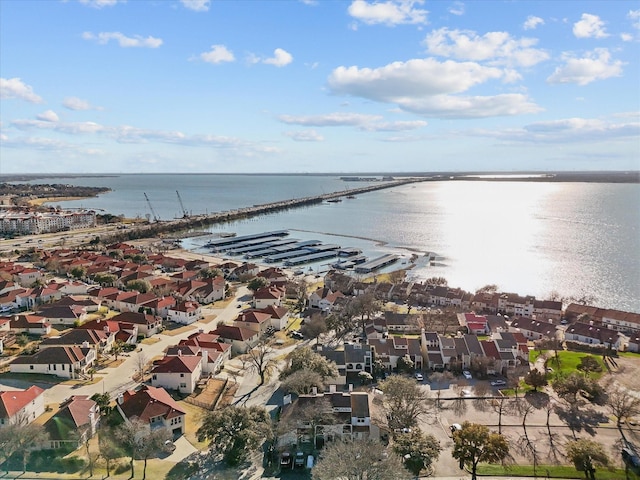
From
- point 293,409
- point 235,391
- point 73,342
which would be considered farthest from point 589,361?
point 73,342

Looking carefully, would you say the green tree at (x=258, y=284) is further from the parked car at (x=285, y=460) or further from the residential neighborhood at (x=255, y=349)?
the parked car at (x=285, y=460)

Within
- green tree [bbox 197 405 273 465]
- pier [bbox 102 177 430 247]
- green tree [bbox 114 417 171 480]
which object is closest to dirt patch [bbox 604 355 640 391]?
green tree [bbox 197 405 273 465]

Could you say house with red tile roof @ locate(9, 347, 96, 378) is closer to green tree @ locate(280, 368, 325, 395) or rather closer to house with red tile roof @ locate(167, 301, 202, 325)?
house with red tile roof @ locate(167, 301, 202, 325)

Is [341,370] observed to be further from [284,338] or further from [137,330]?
[137,330]

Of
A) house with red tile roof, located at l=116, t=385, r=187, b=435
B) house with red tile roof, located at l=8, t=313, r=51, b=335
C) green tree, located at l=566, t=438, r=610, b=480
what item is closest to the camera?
green tree, located at l=566, t=438, r=610, b=480

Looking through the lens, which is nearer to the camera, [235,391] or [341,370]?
[235,391]

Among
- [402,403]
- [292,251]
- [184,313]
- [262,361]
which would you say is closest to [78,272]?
[184,313]

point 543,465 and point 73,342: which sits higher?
point 73,342
